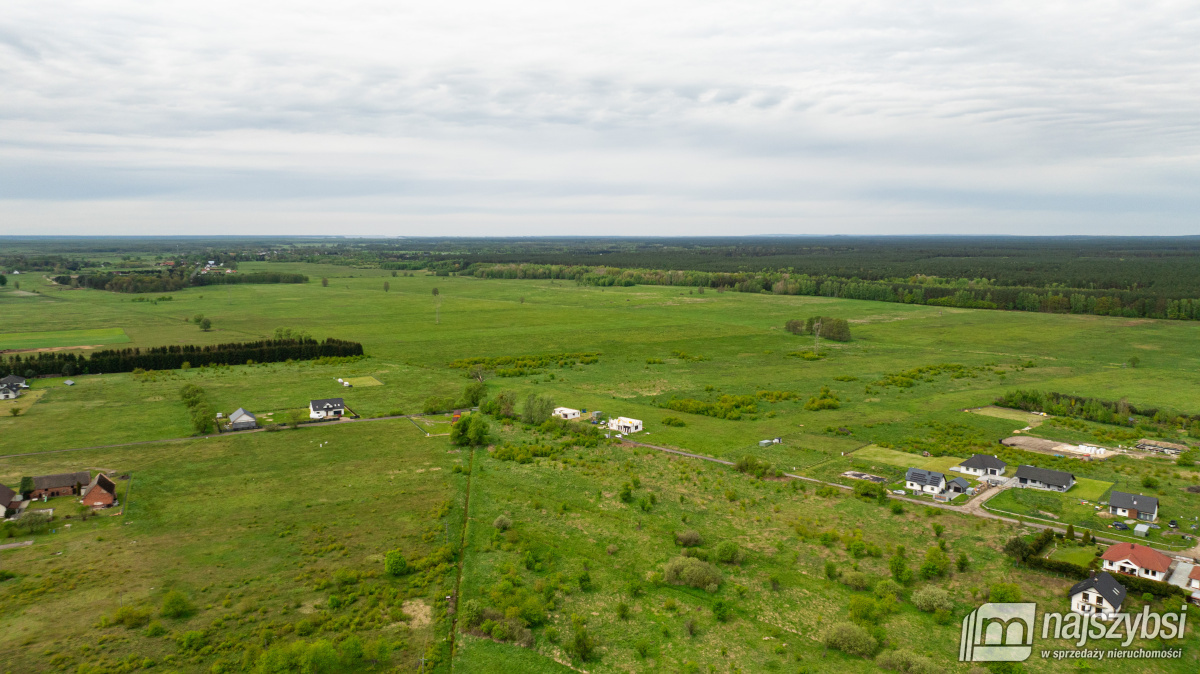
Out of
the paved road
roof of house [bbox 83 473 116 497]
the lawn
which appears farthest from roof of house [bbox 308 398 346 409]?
the lawn

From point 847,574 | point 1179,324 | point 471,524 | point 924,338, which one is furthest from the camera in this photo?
point 1179,324

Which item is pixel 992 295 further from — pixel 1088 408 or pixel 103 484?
pixel 103 484

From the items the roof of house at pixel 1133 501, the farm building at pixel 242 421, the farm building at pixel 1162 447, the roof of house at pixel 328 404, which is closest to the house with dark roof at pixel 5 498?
the farm building at pixel 242 421

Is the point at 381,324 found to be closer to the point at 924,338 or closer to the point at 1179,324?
the point at 924,338

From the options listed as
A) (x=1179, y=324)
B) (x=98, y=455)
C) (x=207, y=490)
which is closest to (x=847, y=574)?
(x=207, y=490)

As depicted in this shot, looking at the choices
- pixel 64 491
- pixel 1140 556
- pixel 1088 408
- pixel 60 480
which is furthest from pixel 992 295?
pixel 60 480

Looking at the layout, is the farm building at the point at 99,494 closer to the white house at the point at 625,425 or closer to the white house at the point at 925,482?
the white house at the point at 625,425

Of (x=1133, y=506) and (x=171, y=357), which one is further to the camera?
(x=171, y=357)
